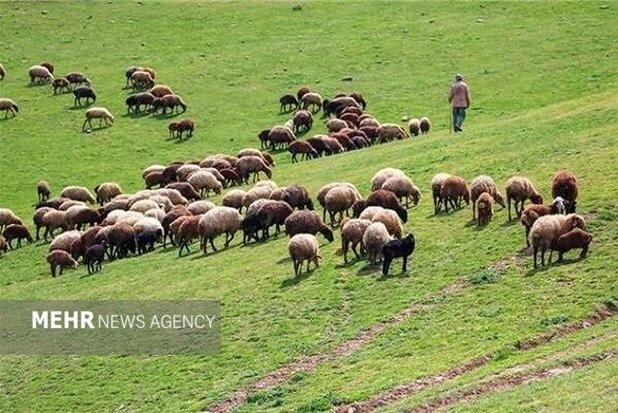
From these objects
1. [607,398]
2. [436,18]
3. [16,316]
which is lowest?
[16,316]

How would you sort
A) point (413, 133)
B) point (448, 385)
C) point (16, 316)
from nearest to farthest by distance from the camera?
point (448, 385), point (16, 316), point (413, 133)

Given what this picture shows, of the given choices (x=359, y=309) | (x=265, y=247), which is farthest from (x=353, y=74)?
(x=359, y=309)

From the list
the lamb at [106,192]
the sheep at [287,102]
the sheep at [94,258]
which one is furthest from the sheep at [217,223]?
the sheep at [287,102]

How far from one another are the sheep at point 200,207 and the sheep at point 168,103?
2167 cm

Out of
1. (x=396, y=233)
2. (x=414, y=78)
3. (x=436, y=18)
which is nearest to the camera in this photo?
(x=396, y=233)

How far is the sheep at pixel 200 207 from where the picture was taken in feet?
110

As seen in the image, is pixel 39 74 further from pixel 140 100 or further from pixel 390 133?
pixel 390 133

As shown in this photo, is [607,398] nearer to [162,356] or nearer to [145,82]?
[162,356]

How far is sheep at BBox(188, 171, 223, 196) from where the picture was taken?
3897cm

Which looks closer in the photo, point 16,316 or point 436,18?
point 16,316

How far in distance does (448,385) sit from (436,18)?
5265cm

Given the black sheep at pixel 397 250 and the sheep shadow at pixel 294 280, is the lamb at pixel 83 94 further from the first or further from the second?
the black sheep at pixel 397 250

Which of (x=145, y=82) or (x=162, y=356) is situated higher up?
(x=145, y=82)

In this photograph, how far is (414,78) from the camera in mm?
57562
